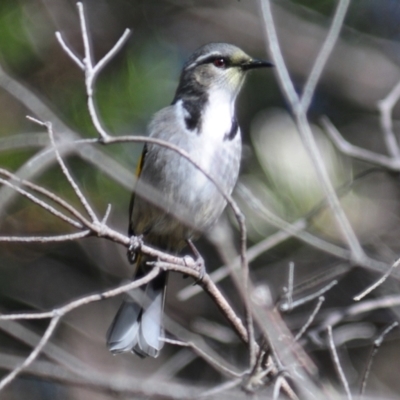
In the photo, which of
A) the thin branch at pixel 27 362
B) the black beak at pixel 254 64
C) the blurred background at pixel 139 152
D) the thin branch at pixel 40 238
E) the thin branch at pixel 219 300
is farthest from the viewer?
the blurred background at pixel 139 152

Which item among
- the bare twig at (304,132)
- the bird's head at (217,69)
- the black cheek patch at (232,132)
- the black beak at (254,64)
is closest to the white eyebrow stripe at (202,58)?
the bird's head at (217,69)

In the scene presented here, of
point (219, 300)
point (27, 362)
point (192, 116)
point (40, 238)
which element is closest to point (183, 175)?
point (192, 116)

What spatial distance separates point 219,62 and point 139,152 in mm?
894

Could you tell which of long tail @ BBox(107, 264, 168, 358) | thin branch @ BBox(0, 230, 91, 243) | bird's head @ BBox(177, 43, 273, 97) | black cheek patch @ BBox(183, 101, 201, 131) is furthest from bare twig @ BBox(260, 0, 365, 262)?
bird's head @ BBox(177, 43, 273, 97)

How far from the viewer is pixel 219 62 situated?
16.8 ft

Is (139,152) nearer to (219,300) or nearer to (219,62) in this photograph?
(219,62)

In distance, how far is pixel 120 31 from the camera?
659cm

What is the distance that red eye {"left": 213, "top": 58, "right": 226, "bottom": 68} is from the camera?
509cm

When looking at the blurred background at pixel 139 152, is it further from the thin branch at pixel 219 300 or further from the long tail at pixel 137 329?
the thin branch at pixel 219 300

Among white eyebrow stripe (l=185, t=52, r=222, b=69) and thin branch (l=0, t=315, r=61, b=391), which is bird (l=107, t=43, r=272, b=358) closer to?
white eyebrow stripe (l=185, t=52, r=222, b=69)

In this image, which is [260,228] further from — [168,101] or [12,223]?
[12,223]

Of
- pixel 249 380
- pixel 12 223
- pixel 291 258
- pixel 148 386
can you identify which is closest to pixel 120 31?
pixel 12 223

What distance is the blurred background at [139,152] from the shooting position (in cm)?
528

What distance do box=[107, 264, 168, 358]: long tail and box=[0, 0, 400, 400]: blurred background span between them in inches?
14.1
